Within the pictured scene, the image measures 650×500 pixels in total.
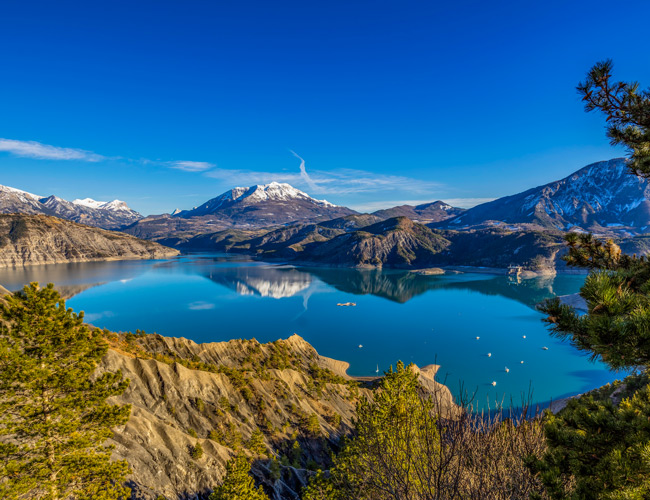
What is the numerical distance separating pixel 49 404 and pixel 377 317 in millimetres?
90731

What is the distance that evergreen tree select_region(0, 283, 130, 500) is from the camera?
1093 centimetres

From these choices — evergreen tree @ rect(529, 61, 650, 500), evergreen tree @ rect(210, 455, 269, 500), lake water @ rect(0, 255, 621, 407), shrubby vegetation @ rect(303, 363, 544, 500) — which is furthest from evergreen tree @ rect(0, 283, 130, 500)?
lake water @ rect(0, 255, 621, 407)

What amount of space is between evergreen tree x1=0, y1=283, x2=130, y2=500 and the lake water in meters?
17.2

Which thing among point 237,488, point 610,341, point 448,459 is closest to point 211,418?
point 237,488

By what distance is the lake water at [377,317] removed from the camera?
5925cm

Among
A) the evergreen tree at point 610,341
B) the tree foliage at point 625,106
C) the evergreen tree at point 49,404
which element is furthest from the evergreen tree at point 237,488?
the tree foliage at point 625,106

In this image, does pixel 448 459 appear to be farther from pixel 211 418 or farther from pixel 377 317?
pixel 377 317

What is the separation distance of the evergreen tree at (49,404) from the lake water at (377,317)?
17216mm

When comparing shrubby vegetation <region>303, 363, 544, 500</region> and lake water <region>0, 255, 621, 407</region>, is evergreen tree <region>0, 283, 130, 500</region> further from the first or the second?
lake water <region>0, 255, 621, 407</region>

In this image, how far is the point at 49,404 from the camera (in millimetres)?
11688

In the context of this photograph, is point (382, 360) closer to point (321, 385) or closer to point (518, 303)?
point (321, 385)

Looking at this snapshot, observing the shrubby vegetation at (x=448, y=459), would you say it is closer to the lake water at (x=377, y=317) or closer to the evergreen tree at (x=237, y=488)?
the evergreen tree at (x=237, y=488)

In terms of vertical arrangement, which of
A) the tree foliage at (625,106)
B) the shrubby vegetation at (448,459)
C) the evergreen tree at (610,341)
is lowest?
the shrubby vegetation at (448,459)

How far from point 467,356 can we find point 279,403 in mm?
50175
